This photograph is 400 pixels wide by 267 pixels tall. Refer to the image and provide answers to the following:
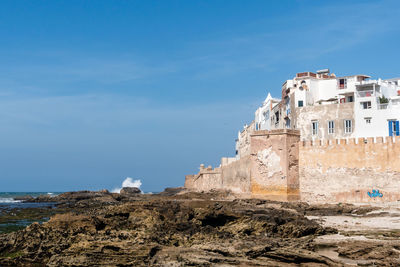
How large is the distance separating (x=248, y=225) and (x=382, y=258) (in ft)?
14.3

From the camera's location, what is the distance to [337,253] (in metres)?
12.2

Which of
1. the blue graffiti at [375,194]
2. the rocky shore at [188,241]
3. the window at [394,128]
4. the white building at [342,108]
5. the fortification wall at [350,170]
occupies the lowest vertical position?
the rocky shore at [188,241]

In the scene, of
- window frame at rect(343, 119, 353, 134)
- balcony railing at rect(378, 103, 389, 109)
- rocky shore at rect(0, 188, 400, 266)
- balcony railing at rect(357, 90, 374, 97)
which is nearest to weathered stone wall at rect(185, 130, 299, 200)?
window frame at rect(343, 119, 353, 134)

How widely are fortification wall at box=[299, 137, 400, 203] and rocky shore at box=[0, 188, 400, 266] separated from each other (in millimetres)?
10117

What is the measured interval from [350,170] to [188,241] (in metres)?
16.7

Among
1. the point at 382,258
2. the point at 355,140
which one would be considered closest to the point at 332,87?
the point at 355,140

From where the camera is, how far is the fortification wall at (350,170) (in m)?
25.9

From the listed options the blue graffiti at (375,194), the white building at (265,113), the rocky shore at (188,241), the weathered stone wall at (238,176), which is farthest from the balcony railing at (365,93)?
the rocky shore at (188,241)

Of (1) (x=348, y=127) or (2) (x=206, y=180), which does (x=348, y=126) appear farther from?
(2) (x=206, y=180)

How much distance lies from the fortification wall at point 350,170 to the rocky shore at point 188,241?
1012 centimetres

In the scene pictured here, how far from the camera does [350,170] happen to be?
26.9 metres

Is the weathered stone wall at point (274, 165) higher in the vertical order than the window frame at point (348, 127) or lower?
lower

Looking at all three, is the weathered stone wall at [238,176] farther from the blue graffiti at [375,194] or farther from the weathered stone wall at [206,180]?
the blue graffiti at [375,194]

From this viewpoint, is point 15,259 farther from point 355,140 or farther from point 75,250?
point 355,140
